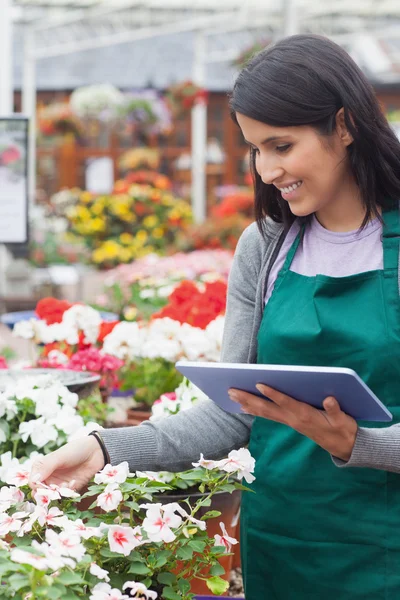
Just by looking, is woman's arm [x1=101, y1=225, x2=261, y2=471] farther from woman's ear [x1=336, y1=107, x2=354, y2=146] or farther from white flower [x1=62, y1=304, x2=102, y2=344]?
white flower [x1=62, y1=304, x2=102, y2=344]

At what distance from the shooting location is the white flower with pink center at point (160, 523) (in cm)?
141

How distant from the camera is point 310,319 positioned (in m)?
1.66

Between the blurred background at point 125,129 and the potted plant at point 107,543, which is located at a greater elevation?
the blurred background at point 125,129

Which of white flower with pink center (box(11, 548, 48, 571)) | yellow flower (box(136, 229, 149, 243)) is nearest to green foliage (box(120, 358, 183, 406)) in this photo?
white flower with pink center (box(11, 548, 48, 571))

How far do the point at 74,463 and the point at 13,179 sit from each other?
2787 mm

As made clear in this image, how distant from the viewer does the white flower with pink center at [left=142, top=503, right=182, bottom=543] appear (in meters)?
1.41

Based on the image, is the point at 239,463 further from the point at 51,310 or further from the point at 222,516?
the point at 51,310

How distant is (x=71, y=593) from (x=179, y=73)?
23361 millimetres

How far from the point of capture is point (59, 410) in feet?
6.91

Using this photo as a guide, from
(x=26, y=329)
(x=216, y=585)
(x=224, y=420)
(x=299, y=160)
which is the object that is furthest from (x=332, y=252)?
(x=26, y=329)

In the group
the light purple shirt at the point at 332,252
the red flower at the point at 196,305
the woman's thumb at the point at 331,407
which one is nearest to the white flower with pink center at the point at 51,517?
the woman's thumb at the point at 331,407

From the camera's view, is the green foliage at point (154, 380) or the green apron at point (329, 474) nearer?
the green apron at point (329, 474)

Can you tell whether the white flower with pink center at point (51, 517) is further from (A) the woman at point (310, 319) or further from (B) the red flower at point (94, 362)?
(B) the red flower at point (94, 362)

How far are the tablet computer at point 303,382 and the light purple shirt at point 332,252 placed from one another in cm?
31
